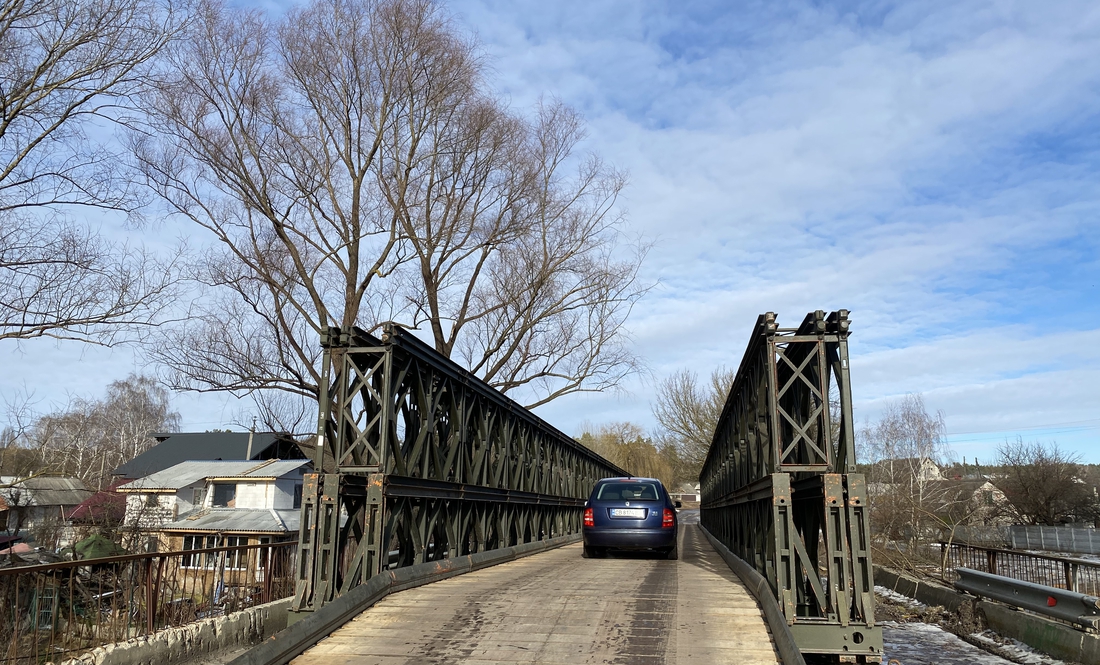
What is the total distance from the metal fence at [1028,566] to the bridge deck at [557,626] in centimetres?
592

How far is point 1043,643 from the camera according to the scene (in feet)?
32.5

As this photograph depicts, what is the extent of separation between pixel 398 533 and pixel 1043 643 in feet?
28.8

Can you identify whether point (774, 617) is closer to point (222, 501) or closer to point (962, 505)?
point (962, 505)

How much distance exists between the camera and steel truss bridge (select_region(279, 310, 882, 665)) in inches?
231

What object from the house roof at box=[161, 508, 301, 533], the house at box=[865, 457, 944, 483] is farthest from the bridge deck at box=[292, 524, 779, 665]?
the house at box=[865, 457, 944, 483]

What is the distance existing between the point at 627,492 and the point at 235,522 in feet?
90.6

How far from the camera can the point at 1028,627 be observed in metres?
10.5

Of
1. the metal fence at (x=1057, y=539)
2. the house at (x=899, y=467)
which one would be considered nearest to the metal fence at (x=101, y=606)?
the metal fence at (x=1057, y=539)

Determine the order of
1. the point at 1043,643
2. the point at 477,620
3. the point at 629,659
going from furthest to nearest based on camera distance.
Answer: the point at 1043,643 → the point at 477,620 → the point at 629,659

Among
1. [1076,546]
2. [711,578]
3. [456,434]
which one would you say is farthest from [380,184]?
[1076,546]

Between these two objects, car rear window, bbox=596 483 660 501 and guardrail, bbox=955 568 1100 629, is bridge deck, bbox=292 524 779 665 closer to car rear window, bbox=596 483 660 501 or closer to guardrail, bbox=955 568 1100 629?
guardrail, bbox=955 568 1100 629

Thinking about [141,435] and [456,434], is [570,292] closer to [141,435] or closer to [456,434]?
[456,434]

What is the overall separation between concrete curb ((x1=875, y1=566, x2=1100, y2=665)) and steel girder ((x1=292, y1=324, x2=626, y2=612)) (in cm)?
801

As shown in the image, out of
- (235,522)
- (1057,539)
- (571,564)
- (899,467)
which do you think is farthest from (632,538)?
(899,467)
